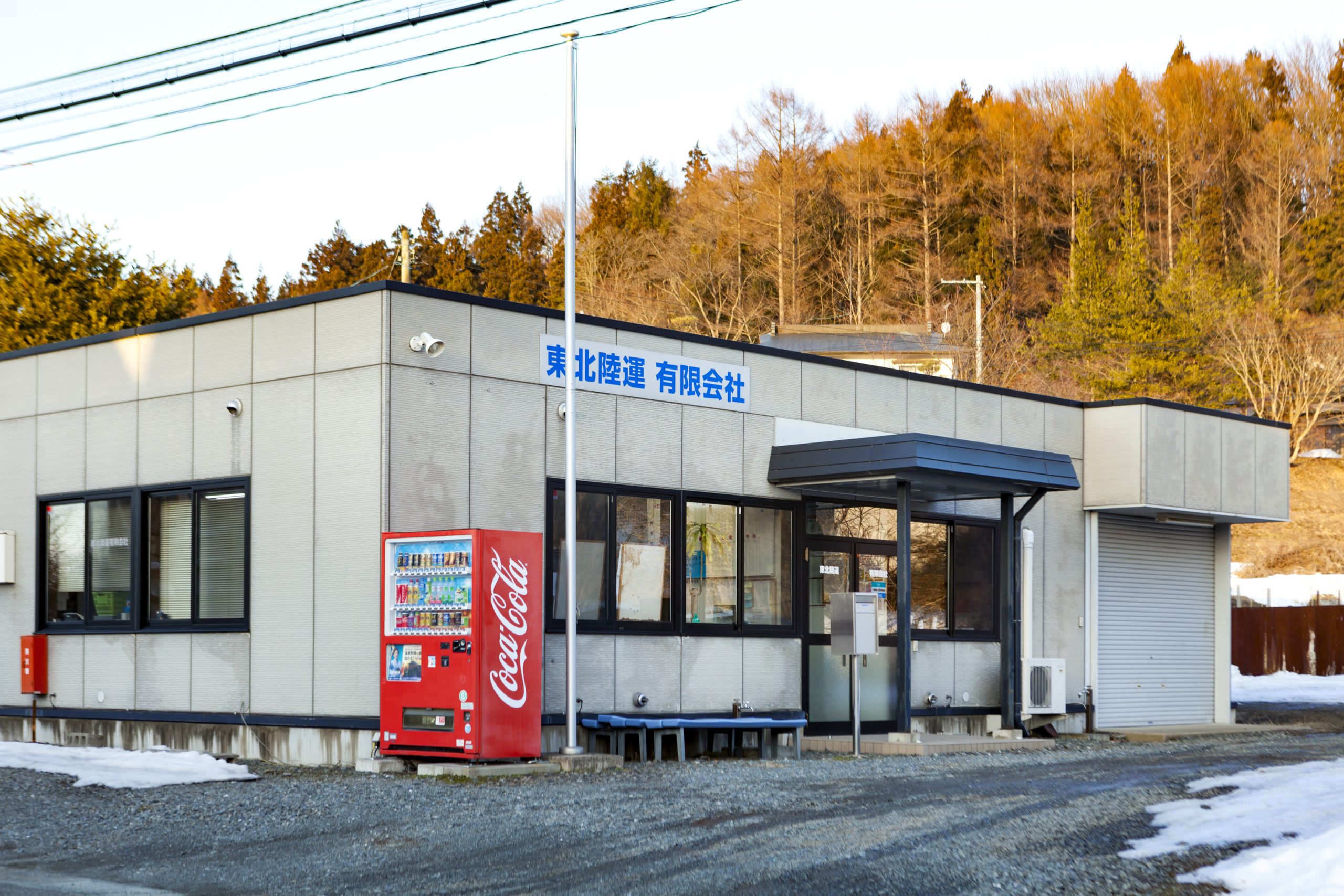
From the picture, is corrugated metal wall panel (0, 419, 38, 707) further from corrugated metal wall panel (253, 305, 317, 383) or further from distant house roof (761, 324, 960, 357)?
distant house roof (761, 324, 960, 357)

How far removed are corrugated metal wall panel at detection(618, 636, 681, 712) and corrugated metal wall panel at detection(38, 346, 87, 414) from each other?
6.73 metres

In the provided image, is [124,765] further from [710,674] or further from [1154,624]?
[1154,624]

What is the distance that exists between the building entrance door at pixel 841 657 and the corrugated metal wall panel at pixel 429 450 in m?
5.04

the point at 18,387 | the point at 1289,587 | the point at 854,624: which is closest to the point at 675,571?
the point at 854,624

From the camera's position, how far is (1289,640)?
36.6 meters

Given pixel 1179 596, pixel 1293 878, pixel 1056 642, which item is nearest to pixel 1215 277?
pixel 1179 596

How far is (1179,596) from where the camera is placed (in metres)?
21.7

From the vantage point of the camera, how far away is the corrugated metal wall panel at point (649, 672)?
14.6 metres

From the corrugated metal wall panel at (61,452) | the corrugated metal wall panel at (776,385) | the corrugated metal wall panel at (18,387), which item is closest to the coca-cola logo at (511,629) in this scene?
the corrugated metal wall panel at (776,385)

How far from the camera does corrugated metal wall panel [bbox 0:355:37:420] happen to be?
1644 centimetres

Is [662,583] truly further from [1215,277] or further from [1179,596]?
[1215,277]

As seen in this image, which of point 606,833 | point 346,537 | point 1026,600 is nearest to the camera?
point 606,833

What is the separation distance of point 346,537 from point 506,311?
2.73 m

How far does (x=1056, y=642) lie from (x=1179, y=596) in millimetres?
3194
